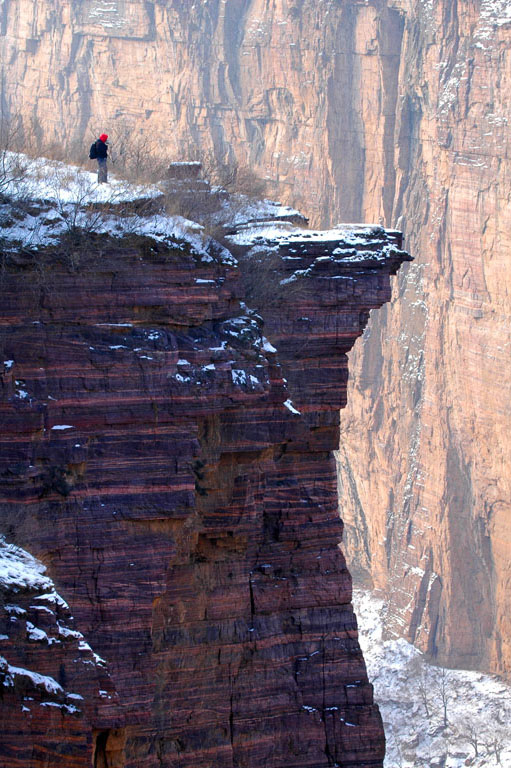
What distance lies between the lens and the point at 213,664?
74.3ft

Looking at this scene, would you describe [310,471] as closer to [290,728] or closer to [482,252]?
[290,728]

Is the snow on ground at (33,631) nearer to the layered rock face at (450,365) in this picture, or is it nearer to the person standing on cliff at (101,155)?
the person standing on cliff at (101,155)

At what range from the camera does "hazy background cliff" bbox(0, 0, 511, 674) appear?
67500 mm

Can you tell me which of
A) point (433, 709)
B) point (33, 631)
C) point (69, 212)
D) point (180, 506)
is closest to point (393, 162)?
point (433, 709)

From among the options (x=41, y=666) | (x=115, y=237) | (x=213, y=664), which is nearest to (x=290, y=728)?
(x=213, y=664)

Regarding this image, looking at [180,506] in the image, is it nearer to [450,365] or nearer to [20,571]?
[20,571]

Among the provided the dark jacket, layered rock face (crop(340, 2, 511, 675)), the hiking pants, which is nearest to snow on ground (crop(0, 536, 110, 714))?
the hiking pants

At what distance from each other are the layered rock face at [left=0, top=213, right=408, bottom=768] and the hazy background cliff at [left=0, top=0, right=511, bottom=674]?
36.5 meters

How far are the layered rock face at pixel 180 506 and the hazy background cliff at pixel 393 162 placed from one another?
1435 inches

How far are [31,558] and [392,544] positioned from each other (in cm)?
5562

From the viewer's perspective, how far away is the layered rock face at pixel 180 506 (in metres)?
20.4

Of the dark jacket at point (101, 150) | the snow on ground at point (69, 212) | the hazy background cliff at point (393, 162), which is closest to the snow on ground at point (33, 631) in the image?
the snow on ground at point (69, 212)

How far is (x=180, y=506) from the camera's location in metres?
21.5

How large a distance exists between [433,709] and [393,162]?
32.4 m
